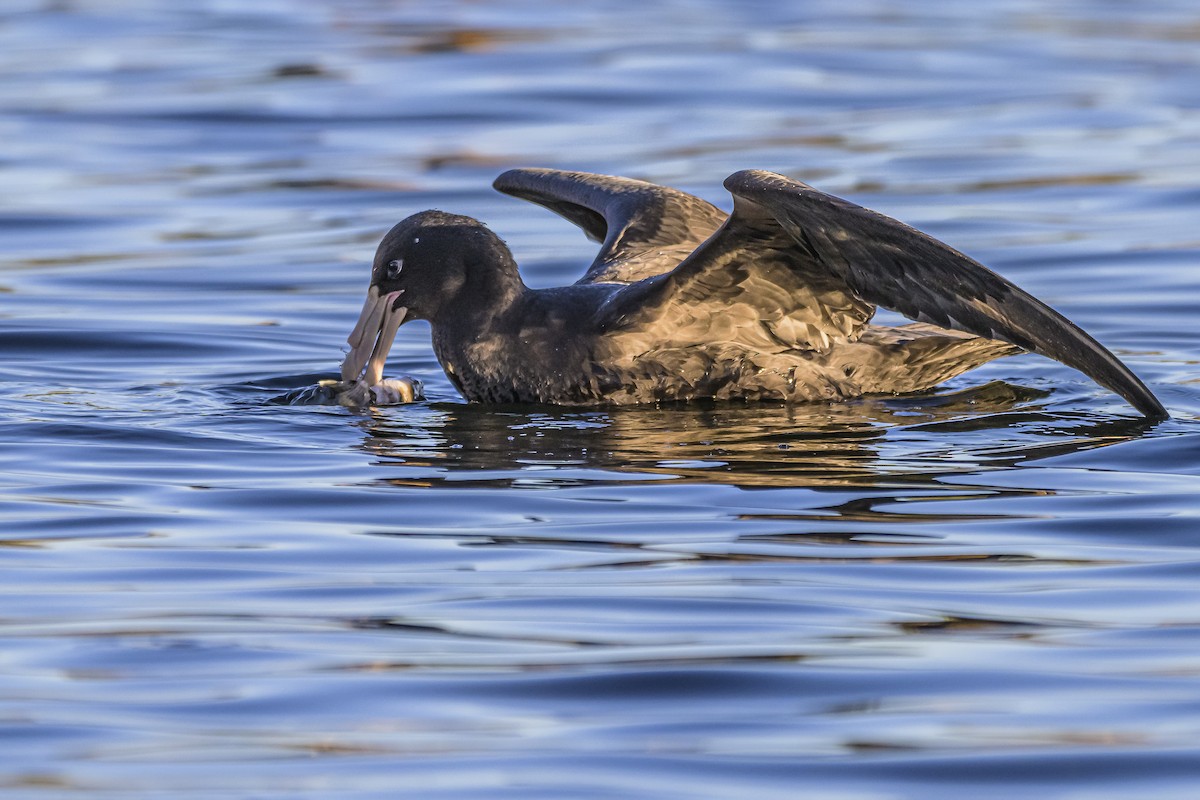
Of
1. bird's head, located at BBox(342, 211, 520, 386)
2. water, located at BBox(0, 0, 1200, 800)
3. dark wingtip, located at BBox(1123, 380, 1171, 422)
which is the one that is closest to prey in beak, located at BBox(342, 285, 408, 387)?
bird's head, located at BBox(342, 211, 520, 386)

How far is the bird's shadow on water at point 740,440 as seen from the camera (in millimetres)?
7281

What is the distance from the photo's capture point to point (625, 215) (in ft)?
33.4

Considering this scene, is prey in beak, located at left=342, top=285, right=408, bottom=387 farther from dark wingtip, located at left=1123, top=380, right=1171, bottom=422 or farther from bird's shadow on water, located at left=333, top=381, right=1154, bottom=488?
dark wingtip, located at left=1123, top=380, right=1171, bottom=422

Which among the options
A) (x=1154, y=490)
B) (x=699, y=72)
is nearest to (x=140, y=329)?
(x=1154, y=490)

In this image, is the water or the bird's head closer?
the water

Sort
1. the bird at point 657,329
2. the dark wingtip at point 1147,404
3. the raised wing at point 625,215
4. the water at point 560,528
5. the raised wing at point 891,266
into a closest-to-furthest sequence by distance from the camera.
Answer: the water at point 560,528, the raised wing at point 891,266, the dark wingtip at point 1147,404, the bird at point 657,329, the raised wing at point 625,215

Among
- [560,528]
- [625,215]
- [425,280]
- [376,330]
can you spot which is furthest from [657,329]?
[560,528]

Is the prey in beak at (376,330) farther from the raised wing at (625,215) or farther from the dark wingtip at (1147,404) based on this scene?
the dark wingtip at (1147,404)

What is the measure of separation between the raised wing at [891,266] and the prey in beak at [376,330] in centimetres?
132

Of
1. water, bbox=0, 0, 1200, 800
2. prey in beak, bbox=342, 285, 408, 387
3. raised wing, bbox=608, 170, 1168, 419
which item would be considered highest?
raised wing, bbox=608, 170, 1168, 419

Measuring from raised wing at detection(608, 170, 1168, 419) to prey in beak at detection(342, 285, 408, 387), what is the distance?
132cm

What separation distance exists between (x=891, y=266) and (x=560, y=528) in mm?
1796

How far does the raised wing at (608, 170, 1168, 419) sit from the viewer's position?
A: 740 cm

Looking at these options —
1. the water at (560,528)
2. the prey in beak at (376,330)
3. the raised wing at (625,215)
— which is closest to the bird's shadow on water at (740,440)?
the water at (560,528)
